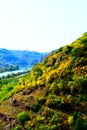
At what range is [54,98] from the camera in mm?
44719

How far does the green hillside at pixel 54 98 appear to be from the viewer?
41594 millimetres

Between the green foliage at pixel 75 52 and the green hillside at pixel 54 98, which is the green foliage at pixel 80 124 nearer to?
the green hillside at pixel 54 98

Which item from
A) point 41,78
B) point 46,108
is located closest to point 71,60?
point 41,78

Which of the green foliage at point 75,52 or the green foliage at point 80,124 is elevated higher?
the green foliage at point 75,52

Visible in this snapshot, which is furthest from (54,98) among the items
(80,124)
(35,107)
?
(80,124)

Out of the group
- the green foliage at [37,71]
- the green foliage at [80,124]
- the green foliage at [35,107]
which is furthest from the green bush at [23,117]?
the green foliage at [37,71]

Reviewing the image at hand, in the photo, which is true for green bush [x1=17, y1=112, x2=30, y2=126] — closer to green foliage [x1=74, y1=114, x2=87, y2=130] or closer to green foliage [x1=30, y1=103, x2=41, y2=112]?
green foliage [x1=30, y1=103, x2=41, y2=112]

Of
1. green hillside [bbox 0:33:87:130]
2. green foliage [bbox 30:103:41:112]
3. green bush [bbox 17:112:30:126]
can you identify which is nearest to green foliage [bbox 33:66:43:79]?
green hillside [bbox 0:33:87:130]

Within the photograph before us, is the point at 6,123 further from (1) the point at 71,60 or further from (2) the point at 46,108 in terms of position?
(1) the point at 71,60

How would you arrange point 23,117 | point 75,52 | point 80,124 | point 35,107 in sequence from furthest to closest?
point 75,52, point 35,107, point 23,117, point 80,124

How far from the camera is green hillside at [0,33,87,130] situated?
41.6m

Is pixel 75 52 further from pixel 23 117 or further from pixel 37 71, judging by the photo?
pixel 23 117

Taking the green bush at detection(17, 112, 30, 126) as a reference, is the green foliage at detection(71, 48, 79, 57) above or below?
above

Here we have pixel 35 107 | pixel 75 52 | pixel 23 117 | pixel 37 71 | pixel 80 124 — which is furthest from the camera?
pixel 37 71
